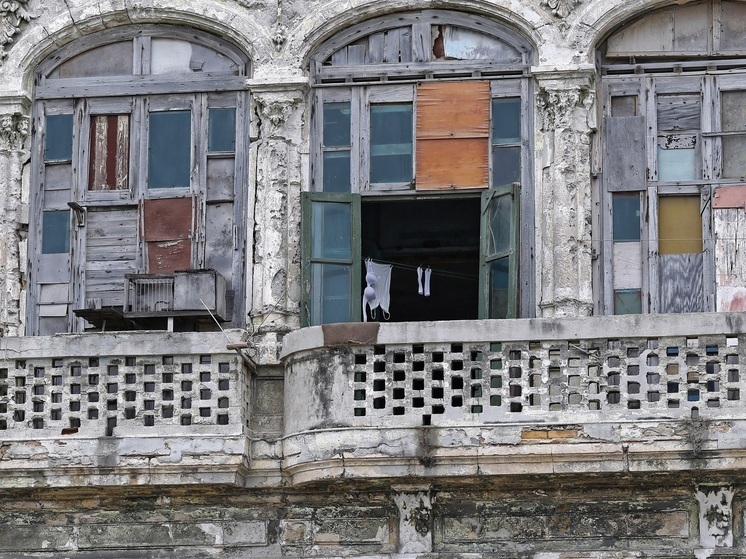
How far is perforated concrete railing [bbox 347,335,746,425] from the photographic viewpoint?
15.3 meters

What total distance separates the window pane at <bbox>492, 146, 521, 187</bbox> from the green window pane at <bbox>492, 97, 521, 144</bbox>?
79 mm

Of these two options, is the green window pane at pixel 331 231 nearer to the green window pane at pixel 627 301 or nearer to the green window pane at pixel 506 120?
the green window pane at pixel 506 120

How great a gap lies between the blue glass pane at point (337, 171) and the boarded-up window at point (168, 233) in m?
1.18

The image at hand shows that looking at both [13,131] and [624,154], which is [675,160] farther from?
[13,131]

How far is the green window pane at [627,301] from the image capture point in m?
16.7

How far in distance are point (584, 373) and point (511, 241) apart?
61.5 inches

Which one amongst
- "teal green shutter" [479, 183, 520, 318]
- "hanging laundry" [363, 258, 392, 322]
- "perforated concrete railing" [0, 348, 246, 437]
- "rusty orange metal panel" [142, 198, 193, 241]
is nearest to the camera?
"perforated concrete railing" [0, 348, 246, 437]

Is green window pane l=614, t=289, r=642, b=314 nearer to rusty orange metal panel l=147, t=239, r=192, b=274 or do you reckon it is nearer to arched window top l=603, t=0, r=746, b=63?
arched window top l=603, t=0, r=746, b=63

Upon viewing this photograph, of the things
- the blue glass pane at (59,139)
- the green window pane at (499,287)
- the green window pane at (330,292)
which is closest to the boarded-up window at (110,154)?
the blue glass pane at (59,139)

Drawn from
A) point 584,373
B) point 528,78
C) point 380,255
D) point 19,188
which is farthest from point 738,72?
point 19,188

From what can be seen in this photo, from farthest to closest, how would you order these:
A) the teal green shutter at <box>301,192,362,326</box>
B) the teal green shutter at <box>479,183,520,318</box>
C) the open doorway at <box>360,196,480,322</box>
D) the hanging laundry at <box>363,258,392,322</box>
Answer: the open doorway at <box>360,196,480,322</box>, the hanging laundry at <box>363,258,392,322</box>, the teal green shutter at <box>301,192,362,326</box>, the teal green shutter at <box>479,183,520,318</box>

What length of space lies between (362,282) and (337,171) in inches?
37.8

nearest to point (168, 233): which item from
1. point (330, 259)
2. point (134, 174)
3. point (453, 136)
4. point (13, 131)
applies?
point (134, 174)

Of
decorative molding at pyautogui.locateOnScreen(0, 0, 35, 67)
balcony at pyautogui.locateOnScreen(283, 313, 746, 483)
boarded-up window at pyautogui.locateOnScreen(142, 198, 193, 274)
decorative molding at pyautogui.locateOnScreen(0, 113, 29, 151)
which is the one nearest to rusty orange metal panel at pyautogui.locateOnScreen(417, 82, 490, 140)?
boarded-up window at pyautogui.locateOnScreen(142, 198, 193, 274)
